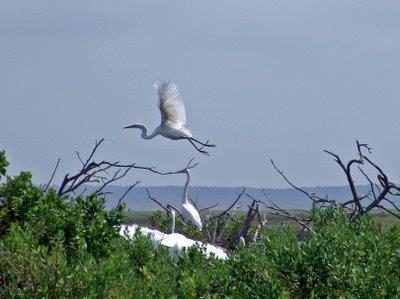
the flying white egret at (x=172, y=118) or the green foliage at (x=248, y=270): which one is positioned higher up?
the flying white egret at (x=172, y=118)

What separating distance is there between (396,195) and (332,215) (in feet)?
11.7

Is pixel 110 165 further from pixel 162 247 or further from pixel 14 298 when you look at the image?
pixel 14 298

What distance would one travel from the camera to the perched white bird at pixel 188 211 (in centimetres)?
1648

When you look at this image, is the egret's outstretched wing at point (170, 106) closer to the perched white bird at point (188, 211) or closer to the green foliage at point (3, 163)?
the perched white bird at point (188, 211)

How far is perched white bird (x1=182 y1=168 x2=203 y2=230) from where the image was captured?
16.5 meters

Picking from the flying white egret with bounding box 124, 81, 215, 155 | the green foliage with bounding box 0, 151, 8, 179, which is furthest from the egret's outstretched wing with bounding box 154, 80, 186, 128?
the green foliage with bounding box 0, 151, 8, 179

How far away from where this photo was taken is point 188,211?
16797 millimetres

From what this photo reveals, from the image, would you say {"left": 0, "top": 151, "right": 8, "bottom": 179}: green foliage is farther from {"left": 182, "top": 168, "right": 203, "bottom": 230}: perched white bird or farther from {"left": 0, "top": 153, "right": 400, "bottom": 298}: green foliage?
{"left": 182, "top": 168, "right": 203, "bottom": 230}: perched white bird

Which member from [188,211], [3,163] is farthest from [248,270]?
[188,211]

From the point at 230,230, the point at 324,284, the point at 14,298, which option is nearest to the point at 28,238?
the point at 14,298

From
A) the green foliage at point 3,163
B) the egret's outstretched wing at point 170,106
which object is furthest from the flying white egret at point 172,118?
the green foliage at point 3,163

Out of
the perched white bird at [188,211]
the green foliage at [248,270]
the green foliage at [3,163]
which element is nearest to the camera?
the green foliage at [248,270]

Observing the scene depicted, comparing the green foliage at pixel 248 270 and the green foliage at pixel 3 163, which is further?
the green foliage at pixel 3 163

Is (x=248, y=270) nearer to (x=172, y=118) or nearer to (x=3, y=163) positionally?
(x=3, y=163)
